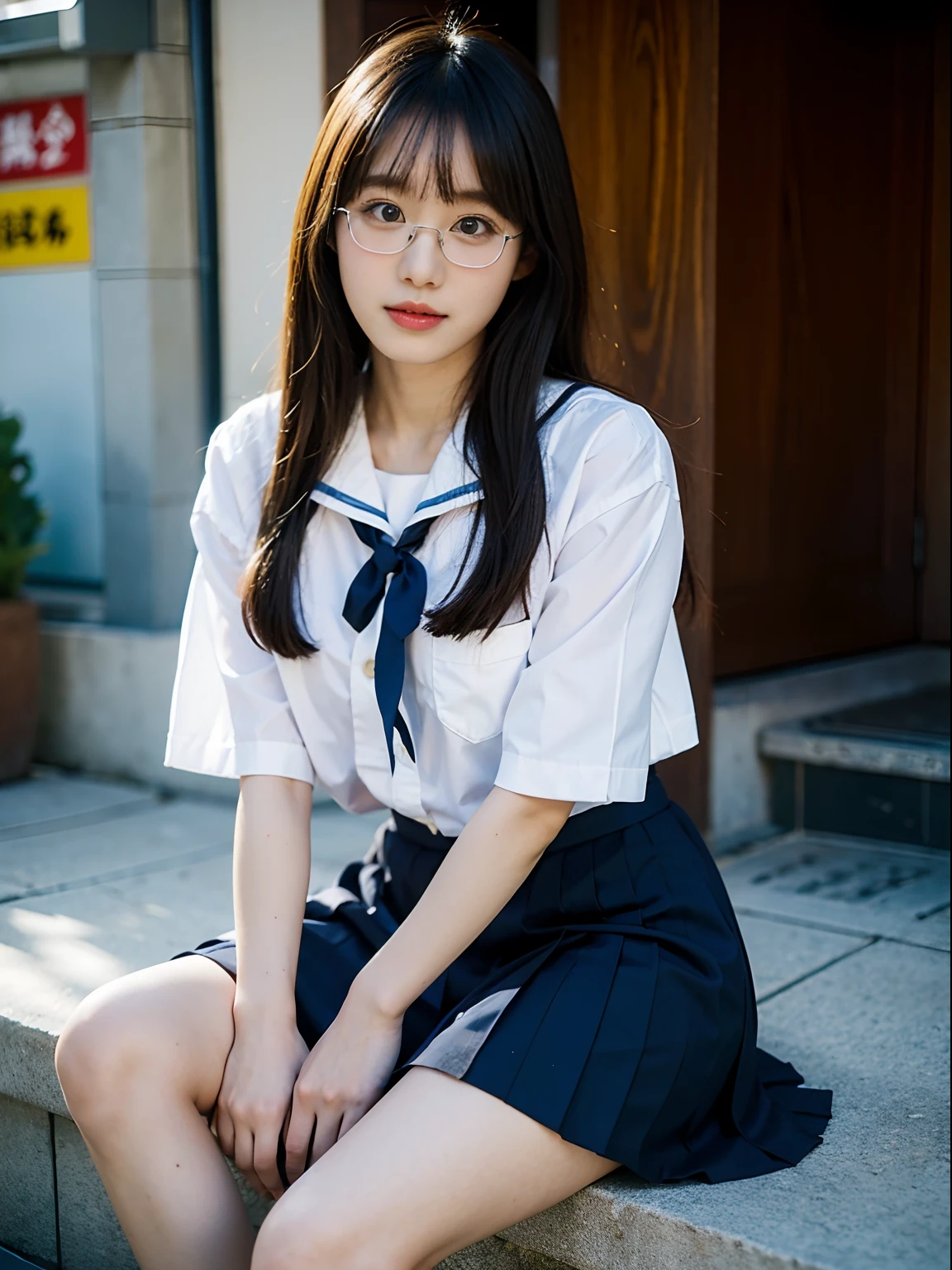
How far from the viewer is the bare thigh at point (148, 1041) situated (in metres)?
1.78

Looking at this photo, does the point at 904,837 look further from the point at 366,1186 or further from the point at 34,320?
the point at 34,320

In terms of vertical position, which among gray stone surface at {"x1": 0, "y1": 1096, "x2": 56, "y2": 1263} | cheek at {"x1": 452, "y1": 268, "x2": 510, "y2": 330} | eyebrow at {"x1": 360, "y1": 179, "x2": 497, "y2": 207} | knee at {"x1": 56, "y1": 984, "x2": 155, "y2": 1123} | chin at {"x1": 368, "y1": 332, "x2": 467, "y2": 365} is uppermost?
eyebrow at {"x1": 360, "y1": 179, "x2": 497, "y2": 207}

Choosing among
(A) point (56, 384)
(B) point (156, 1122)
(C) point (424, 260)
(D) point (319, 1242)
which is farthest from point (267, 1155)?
(A) point (56, 384)

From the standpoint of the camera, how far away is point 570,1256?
73.2 inches

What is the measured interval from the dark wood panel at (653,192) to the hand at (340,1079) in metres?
1.68

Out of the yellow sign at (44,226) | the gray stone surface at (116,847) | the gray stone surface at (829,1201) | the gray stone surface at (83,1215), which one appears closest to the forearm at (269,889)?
the gray stone surface at (829,1201)

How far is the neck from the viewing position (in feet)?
6.82

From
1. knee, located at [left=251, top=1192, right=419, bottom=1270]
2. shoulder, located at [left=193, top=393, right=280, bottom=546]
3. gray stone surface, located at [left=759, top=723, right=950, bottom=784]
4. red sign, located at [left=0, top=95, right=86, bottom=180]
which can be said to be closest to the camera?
knee, located at [left=251, top=1192, right=419, bottom=1270]

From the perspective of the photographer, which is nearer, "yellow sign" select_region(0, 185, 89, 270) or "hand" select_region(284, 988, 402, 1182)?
"hand" select_region(284, 988, 402, 1182)

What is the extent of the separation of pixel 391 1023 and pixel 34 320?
338 centimetres

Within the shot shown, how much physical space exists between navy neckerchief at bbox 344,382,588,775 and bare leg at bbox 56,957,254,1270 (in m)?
0.45

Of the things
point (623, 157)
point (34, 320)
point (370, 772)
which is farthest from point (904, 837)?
point (34, 320)

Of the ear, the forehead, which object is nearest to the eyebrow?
the forehead

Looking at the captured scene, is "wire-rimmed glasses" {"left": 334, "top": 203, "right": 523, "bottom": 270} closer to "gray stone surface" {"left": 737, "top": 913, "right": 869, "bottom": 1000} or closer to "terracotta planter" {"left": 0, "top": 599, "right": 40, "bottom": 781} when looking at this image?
"gray stone surface" {"left": 737, "top": 913, "right": 869, "bottom": 1000}
